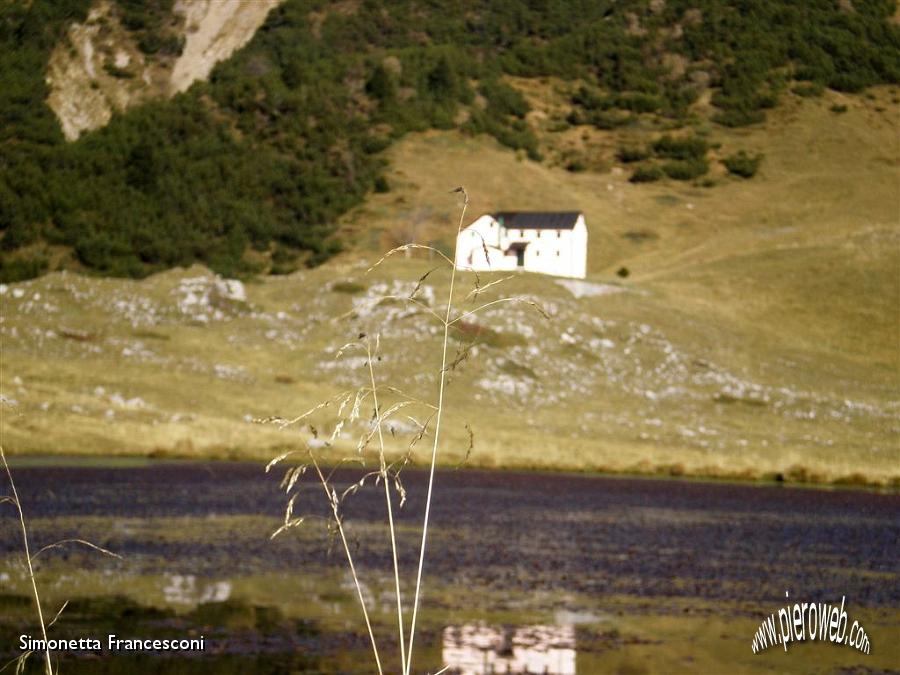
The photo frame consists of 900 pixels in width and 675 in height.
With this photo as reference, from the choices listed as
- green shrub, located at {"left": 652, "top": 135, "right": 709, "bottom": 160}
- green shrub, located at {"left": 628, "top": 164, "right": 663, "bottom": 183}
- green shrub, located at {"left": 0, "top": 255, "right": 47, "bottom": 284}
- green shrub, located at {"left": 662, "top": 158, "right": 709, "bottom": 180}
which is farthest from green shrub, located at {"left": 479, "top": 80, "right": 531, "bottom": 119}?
green shrub, located at {"left": 0, "top": 255, "right": 47, "bottom": 284}

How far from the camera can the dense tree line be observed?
357ft

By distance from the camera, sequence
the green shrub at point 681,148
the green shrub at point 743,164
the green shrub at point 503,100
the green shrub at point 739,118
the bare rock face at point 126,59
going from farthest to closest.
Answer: the bare rock face at point 126,59 < the green shrub at point 739,118 < the green shrub at point 503,100 < the green shrub at point 681,148 < the green shrub at point 743,164

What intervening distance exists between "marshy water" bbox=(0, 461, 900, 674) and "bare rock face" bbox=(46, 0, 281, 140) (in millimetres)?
113519

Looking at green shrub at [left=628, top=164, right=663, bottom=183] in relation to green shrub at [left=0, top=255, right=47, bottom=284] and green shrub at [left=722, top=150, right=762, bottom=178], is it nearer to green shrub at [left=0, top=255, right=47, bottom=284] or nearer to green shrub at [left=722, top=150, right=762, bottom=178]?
green shrub at [left=722, top=150, right=762, bottom=178]

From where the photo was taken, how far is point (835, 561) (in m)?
27.1

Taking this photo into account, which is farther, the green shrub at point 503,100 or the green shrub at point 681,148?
the green shrub at point 503,100

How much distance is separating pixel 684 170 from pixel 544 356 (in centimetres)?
7172

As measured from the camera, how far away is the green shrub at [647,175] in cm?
13275

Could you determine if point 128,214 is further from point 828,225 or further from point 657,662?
point 657,662

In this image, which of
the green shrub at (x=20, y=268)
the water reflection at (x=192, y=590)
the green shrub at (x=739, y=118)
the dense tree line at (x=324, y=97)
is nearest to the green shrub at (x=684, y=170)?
the dense tree line at (x=324, y=97)

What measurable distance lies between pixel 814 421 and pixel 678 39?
112 metres

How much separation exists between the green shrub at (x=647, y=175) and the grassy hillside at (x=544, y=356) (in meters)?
19.6

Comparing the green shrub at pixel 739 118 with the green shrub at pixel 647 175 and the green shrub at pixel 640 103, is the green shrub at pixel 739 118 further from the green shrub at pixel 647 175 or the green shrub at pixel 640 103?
the green shrub at pixel 647 175

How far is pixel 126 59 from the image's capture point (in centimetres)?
15988
